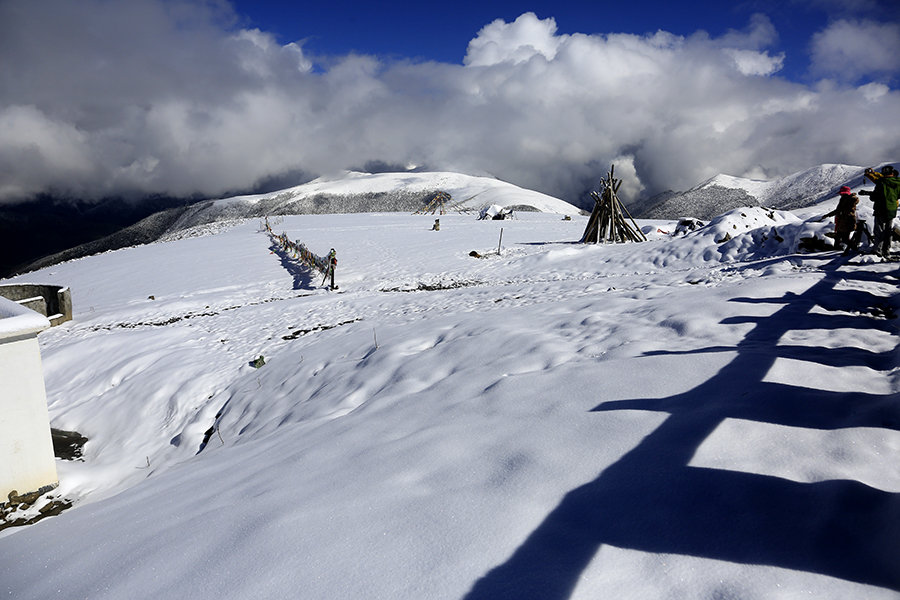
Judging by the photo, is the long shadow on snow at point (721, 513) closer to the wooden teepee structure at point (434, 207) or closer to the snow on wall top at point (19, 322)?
the snow on wall top at point (19, 322)

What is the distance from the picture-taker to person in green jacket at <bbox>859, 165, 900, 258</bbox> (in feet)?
25.1

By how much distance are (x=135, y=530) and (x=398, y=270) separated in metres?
15.1

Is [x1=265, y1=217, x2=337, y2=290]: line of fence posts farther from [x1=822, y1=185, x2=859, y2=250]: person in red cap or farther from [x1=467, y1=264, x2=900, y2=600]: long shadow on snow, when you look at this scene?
[x1=467, y1=264, x2=900, y2=600]: long shadow on snow

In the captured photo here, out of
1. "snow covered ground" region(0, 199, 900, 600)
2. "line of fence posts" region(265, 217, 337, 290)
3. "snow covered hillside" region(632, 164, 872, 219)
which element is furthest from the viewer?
"snow covered hillside" region(632, 164, 872, 219)

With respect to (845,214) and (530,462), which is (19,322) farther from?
(845,214)

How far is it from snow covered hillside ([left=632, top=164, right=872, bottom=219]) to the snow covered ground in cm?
9914

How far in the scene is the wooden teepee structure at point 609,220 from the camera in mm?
20547

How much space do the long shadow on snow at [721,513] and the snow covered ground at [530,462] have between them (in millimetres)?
12

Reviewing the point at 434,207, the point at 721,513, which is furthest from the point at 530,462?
the point at 434,207

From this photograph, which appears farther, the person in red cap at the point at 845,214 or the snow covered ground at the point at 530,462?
the person in red cap at the point at 845,214

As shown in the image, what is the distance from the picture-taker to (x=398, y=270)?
18453 mm

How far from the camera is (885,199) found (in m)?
7.70

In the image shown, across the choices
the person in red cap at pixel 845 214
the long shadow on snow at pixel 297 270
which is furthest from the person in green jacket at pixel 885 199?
the long shadow on snow at pixel 297 270

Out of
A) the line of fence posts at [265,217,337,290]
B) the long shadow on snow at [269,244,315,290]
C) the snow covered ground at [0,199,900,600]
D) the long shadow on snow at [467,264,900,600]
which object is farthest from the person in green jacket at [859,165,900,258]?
the long shadow on snow at [269,244,315,290]
